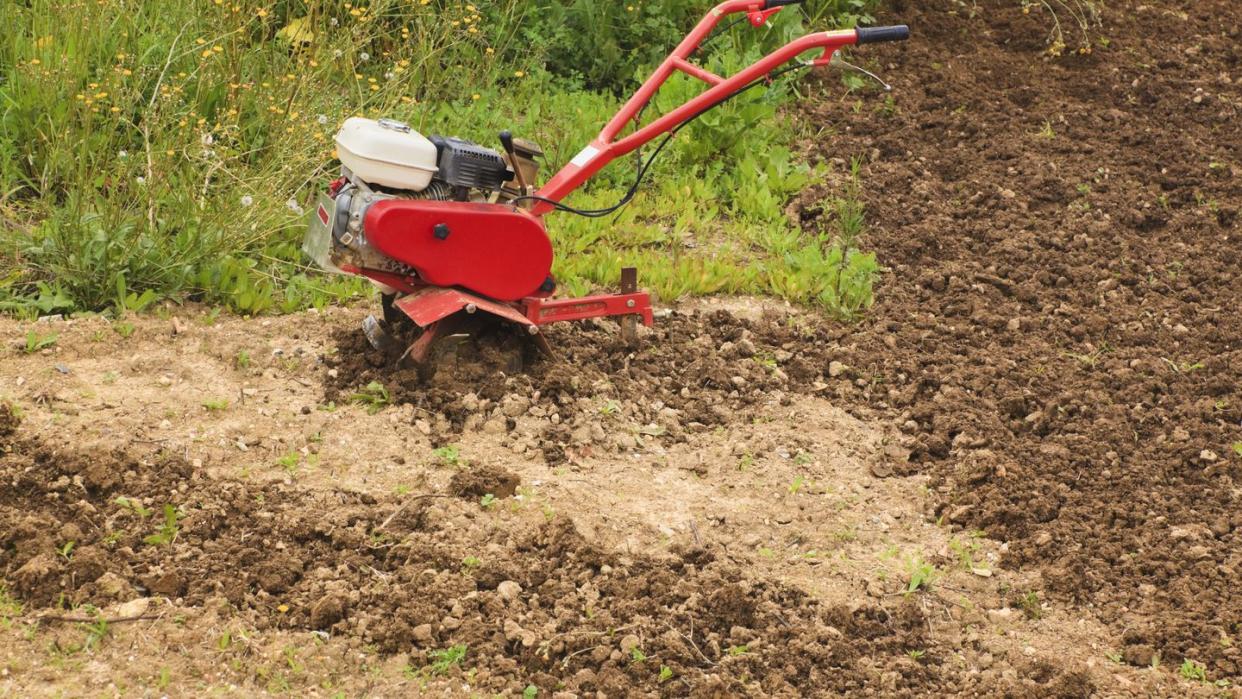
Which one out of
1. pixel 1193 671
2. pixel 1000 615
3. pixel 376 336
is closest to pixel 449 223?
pixel 376 336

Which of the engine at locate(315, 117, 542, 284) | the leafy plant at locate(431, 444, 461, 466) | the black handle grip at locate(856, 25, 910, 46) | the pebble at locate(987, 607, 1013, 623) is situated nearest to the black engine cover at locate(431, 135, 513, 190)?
the engine at locate(315, 117, 542, 284)

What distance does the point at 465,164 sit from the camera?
14.9ft

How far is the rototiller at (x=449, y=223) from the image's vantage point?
445 cm

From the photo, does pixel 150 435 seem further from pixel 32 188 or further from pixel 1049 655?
pixel 1049 655

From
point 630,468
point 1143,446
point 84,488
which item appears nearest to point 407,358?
point 630,468

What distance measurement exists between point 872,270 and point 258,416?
257cm

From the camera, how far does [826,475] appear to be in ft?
14.9

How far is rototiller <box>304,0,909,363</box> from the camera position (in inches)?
175

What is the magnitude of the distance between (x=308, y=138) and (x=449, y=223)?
4.89 ft

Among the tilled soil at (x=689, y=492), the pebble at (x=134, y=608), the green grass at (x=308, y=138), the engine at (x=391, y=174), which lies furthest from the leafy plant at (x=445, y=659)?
the green grass at (x=308, y=138)

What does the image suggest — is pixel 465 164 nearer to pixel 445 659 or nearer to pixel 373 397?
pixel 373 397

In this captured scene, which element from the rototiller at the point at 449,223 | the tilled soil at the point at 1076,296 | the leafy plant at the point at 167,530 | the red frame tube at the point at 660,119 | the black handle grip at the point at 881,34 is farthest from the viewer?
the red frame tube at the point at 660,119

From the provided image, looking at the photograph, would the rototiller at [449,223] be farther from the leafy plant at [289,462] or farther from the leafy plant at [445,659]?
the leafy plant at [445,659]

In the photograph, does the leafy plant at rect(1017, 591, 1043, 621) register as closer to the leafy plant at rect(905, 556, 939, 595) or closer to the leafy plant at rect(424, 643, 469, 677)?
the leafy plant at rect(905, 556, 939, 595)
